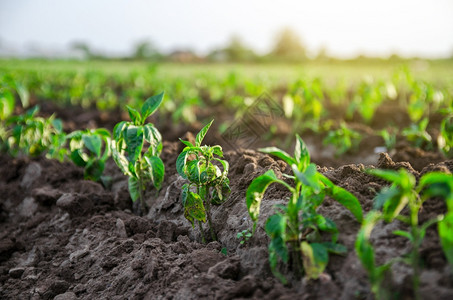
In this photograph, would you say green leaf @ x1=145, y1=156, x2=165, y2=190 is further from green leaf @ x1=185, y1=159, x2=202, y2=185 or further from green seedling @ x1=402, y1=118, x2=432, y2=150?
green seedling @ x1=402, y1=118, x2=432, y2=150

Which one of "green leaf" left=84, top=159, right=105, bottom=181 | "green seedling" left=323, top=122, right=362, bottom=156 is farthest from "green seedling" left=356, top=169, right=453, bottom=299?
"green seedling" left=323, top=122, right=362, bottom=156

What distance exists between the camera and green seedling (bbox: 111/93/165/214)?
2496 mm

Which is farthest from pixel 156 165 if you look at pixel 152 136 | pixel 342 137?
pixel 342 137

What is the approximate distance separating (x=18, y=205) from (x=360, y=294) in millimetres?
3301

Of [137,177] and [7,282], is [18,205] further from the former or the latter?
[137,177]

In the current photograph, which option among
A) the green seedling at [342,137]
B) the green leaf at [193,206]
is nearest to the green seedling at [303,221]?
the green leaf at [193,206]

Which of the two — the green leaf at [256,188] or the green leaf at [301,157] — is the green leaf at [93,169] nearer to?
the green leaf at [256,188]

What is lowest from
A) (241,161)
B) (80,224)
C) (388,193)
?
(80,224)

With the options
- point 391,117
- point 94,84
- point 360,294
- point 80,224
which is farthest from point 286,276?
point 94,84

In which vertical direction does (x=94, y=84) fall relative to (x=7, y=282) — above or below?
above

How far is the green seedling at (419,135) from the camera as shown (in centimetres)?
414

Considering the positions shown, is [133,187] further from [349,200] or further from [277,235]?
[349,200]

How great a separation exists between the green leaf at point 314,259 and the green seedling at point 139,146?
115 cm

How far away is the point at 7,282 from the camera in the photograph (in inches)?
105
